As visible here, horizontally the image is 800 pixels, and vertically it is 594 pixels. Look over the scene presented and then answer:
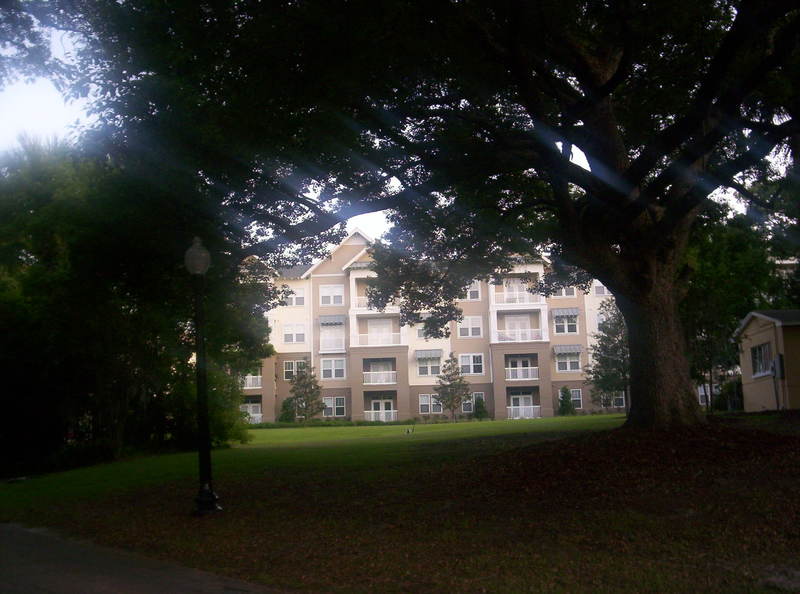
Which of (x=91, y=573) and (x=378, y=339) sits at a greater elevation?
(x=378, y=339)

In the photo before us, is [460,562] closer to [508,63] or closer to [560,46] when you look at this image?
[508,63]

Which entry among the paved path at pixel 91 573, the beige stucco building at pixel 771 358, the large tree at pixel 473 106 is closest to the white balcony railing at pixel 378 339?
the beige stucco building at pixel 771 358

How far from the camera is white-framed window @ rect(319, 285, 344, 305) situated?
56.9m

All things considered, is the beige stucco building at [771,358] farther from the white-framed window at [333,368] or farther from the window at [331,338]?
the white-framed window at [333,368]

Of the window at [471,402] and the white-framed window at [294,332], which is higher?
the white-framed window at [294,332]

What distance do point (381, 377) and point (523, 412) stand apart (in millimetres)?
10615

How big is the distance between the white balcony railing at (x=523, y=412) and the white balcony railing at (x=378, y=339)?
31.4 ft

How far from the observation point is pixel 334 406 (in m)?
56.7

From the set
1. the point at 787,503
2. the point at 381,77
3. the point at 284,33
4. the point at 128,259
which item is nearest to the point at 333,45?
the point at 284,33

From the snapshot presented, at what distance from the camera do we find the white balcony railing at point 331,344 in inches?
2233

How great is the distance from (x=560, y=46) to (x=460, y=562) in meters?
9.16

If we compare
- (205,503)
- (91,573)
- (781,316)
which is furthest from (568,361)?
(91,573)

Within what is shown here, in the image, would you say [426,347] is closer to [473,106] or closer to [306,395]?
[306,395]

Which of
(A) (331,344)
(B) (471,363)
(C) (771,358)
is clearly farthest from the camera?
(A) (331,344)
